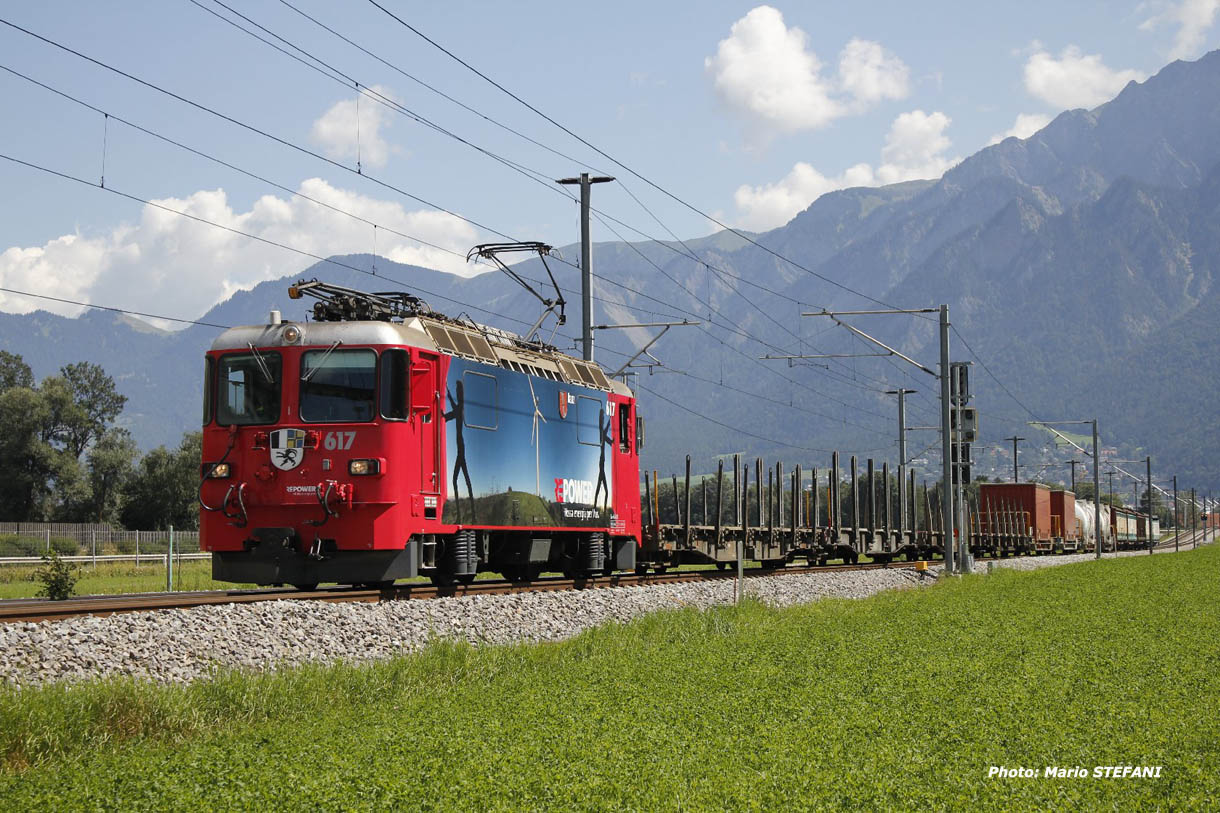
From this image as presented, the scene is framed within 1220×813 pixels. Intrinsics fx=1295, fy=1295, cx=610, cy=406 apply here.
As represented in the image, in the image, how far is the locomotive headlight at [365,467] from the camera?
17531mm

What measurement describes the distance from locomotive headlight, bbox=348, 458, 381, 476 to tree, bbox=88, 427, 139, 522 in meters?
66.2

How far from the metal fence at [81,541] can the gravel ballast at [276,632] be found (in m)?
29.6

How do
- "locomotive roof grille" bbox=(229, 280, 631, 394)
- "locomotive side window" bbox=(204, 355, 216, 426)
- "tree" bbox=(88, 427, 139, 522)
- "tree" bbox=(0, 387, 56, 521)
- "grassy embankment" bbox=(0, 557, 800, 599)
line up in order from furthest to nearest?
1. "tree" bbox=(88, 427, 139, 522)
2. "tree" bbox=(0, 387, 56, 521)
3. "grassy embankment" bbox=(0, 557, 800, 599)
4. "locomotive side window" bbox=(204, 355, 216, 426)
5. "locomotive roof grille" bbox=(229, 280, 631, 394)

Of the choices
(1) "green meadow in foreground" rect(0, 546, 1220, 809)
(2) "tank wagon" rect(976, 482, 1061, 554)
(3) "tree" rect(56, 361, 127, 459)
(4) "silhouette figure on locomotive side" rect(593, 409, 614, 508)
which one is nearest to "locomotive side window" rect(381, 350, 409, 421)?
(1) "green meadow in foreground" rect(0, 546, 1220, 809)

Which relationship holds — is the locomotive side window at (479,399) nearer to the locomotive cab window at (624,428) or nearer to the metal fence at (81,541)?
the locomotive cab window at (624,428)

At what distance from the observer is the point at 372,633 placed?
15539 mm

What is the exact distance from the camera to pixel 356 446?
17.7 metres

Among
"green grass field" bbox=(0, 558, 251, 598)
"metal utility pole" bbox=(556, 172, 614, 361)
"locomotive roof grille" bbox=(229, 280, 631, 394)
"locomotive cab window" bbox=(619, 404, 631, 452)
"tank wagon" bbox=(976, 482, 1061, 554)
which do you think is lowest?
"green grass field" bbox=(0, 558, 251, 598)

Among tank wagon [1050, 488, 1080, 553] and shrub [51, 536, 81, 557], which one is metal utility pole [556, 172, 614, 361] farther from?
tank wagon [1050, 488, 1080, 553]

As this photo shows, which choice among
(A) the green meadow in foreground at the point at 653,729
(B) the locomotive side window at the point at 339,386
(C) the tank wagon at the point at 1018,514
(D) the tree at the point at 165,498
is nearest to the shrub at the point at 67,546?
(D) the tree at the point at 165,498

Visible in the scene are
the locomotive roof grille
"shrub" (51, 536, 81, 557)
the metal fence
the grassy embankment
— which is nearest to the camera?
the locomotive roof grille

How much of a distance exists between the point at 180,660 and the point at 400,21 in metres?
11.5

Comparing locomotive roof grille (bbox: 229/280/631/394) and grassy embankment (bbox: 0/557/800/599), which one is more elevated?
locomotive roof grille (bbox: 229/280/631/394)

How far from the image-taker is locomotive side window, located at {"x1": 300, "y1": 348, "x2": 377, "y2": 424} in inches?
707
